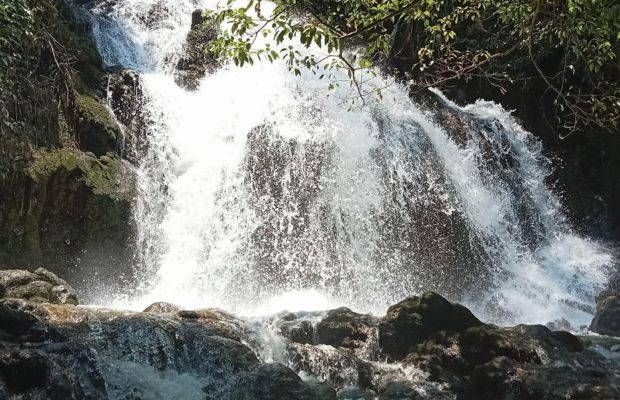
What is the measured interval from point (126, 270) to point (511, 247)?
8595 mm

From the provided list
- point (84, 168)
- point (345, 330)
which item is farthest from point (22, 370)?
point (84, 168)

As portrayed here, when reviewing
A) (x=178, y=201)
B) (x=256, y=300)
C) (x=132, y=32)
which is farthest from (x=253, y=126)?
(x=132, y=32)

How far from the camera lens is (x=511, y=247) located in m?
13.3

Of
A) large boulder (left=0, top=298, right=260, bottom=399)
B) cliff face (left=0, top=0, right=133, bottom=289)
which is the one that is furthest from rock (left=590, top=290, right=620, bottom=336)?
cliff face (left=0, top=0, right=133, bottom=289)

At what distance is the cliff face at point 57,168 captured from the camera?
336 inches

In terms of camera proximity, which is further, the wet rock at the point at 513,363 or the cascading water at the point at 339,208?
the cascading water at the point at 339,208

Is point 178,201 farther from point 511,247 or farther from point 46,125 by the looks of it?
point 511,247

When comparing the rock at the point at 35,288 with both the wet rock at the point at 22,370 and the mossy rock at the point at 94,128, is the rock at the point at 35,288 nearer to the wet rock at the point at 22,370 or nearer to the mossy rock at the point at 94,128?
the wet rock at the point at 22,370

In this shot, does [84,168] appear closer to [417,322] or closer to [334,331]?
[334,331]

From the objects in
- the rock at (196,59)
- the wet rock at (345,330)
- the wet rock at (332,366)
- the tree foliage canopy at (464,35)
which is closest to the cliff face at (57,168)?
the tree foliage canopy at (464,35)

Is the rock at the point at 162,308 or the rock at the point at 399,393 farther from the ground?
the rock at the point at 162,308

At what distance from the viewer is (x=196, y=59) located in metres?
16.2

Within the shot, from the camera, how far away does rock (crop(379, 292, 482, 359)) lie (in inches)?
302

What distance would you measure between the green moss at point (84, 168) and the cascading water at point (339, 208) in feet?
2.85
